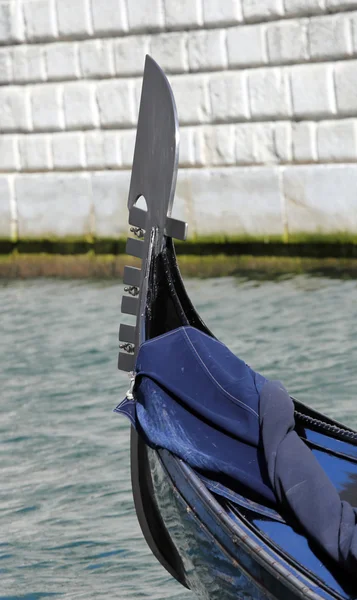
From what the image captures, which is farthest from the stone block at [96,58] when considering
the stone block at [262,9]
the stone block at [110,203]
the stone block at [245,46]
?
the stone block at [262,9]

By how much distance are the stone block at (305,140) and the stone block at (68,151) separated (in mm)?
1740

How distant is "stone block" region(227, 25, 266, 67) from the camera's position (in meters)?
8.70

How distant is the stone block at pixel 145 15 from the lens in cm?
898

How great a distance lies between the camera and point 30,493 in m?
4.79

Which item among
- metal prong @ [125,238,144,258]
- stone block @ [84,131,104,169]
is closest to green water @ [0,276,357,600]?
stone block @ [84,131,104,169]

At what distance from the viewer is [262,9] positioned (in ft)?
28.2

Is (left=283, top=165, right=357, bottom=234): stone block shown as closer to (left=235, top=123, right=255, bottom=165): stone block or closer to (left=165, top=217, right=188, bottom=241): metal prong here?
(left=235, top=123, right=255, bottom=165): stone block

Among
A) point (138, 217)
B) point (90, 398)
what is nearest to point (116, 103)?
point (90, 398)

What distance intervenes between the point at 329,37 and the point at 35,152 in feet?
8.35

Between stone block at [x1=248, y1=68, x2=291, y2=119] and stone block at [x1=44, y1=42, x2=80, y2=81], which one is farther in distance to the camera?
stone block at [x1=44, y1=42, x2=80, y2=81]

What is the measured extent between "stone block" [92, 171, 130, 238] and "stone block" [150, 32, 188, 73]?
84 cm

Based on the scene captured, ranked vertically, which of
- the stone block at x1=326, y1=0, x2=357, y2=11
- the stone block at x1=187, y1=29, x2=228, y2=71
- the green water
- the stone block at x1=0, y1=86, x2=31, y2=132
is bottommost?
the green water

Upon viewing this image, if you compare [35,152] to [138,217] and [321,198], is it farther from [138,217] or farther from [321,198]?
[138,217]

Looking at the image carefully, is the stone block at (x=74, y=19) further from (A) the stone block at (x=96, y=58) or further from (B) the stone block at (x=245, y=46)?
(B) the stone block at (x=245, y=46)
